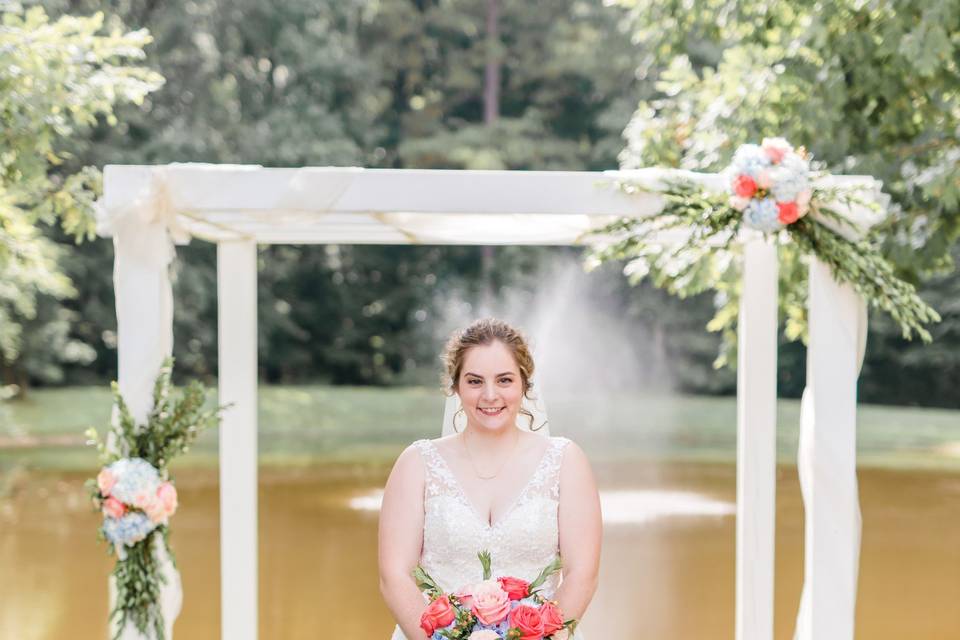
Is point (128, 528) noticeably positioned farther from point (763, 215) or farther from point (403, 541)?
point (763, 215)

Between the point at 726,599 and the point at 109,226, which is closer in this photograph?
the point at 109,226

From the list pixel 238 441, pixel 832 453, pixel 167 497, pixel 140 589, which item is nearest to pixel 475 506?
pixel 167 497

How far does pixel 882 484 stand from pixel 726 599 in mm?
5718

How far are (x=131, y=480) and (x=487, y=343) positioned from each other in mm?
1050

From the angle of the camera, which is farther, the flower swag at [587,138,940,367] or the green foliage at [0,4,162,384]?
the green foliage at [0,4,162,384]

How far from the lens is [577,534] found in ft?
10.6

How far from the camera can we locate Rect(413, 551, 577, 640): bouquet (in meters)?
→ 2.58

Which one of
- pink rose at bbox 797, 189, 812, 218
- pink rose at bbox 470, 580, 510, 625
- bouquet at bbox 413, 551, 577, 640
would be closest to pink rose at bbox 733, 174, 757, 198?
pink rose at bbox 797, 189, 812, 218

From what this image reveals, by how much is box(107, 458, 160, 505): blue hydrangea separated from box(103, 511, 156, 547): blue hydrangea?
0.05 metres

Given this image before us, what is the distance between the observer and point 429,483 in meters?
3.33

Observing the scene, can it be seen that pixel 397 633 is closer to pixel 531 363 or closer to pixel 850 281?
pixel 531 363

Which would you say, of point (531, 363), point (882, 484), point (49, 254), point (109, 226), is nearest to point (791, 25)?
point (531, 363)

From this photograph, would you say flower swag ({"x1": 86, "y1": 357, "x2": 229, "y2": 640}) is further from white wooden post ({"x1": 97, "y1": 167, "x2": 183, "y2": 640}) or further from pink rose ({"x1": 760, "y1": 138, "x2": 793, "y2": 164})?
pink rose ({"x1": 760, "y1": 138, "x2": 793, "y2": 164})

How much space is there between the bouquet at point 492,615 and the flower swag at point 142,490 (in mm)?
955
